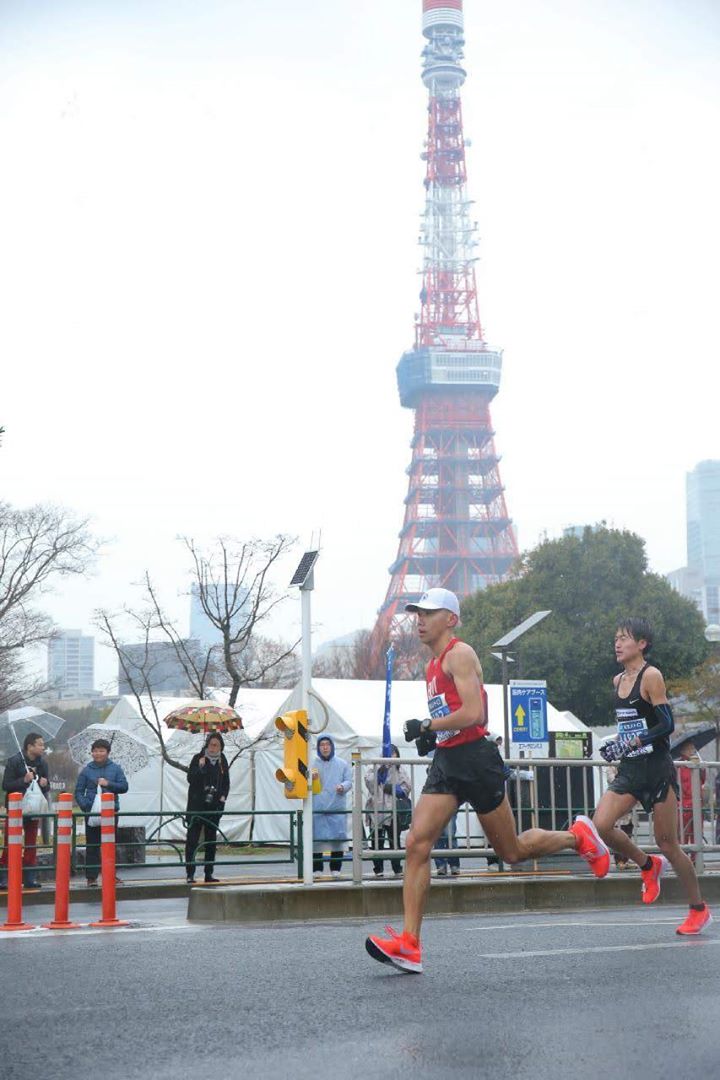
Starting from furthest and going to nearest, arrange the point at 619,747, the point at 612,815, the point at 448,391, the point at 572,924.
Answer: the point at 448,391
the point at 572,924
the point at 619,747
the point at 612,815

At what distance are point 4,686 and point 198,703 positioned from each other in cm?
1967

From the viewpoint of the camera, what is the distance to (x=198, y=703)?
24.8 meters

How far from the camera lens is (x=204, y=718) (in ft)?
79.5

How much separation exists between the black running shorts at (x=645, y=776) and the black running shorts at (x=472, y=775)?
86.4 inches

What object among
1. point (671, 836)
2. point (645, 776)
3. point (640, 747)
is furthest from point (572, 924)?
point (640, 747)

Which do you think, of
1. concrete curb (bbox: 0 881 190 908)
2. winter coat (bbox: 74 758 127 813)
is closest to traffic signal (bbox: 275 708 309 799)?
concrete curb (bbox: 0 881 190 908)

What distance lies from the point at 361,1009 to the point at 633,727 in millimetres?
3719

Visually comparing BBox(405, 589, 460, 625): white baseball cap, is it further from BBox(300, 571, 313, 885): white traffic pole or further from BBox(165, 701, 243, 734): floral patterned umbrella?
BBox(165, 701, 243, 734): floral patterned umbrella

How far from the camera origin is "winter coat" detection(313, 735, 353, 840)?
1666cm

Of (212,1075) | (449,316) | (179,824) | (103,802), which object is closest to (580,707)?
(179,824)

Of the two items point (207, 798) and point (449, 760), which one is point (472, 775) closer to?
point (449, 760)

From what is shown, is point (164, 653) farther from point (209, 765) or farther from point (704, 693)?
point (209, 765)

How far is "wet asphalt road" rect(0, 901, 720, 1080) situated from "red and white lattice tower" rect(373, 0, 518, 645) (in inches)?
3655

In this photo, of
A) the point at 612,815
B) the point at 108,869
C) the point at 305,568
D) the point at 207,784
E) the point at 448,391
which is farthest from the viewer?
the point at 448,391
